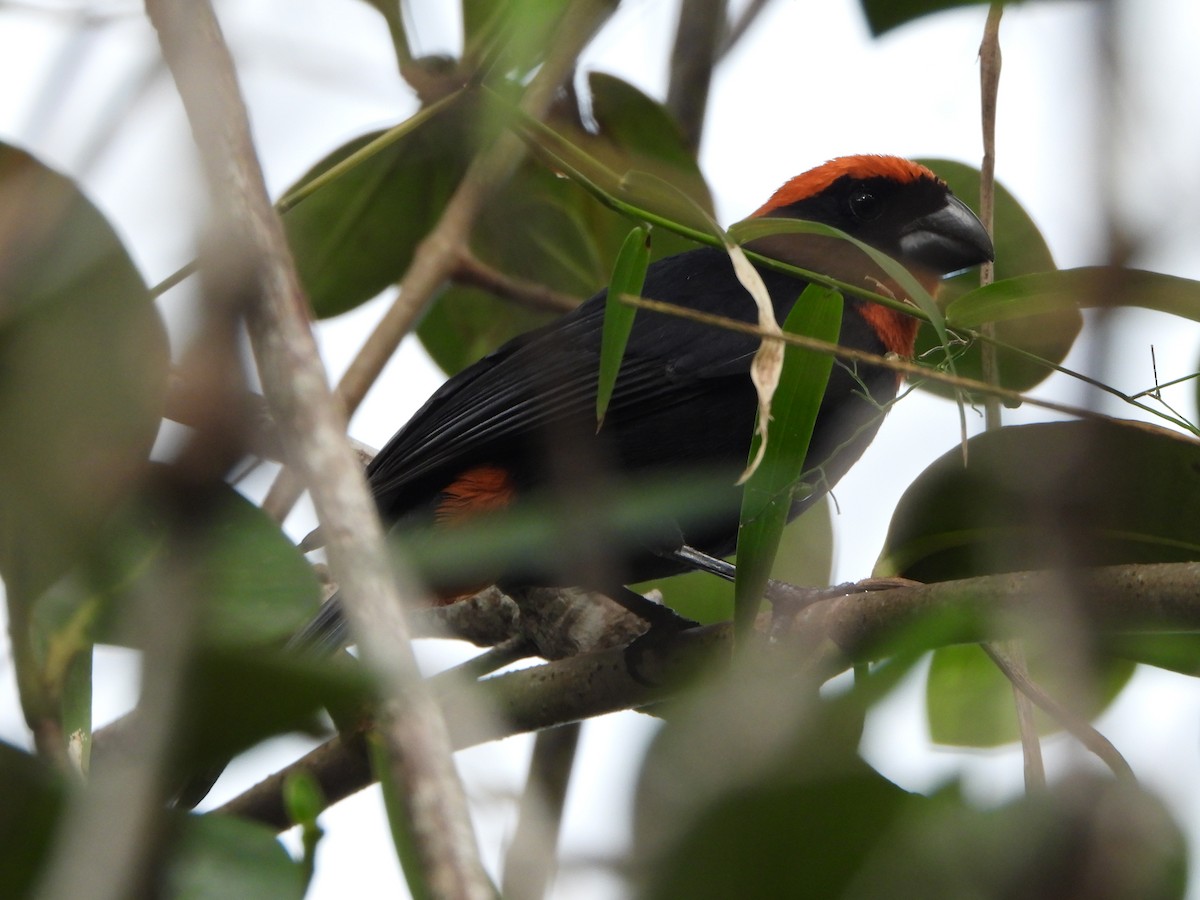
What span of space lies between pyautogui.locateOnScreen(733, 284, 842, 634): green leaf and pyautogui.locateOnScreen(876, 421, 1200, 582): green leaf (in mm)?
247

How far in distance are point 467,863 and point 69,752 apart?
66cm

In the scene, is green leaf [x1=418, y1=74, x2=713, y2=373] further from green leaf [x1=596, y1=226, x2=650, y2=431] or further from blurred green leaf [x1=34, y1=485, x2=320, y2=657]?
blurred green leaf [x1=34, y1=485, x2=320, y2=657]

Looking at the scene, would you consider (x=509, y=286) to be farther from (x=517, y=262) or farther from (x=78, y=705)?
(x=78, y=705)

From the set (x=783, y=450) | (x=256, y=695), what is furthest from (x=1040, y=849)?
(x=783, y=450)

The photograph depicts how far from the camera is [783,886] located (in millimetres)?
950

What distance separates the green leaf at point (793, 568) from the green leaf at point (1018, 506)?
93cm

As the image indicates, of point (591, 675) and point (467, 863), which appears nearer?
point (467, 863)

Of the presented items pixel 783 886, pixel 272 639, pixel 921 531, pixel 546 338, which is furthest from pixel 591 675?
pixel 783 886

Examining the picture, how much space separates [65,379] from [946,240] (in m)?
2.91

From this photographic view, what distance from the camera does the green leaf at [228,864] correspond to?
1.07 m

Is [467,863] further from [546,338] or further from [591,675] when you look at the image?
[546,338]

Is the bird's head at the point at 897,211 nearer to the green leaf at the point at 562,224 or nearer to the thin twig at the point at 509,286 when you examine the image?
the green leaf at the point at 562,224

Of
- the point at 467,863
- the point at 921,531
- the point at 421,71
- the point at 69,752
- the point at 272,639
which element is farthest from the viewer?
the point at 421,71

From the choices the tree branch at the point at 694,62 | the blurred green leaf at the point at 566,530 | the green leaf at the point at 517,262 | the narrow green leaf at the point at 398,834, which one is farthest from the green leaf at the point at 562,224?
the narrow green leaf at the point at 398,834
